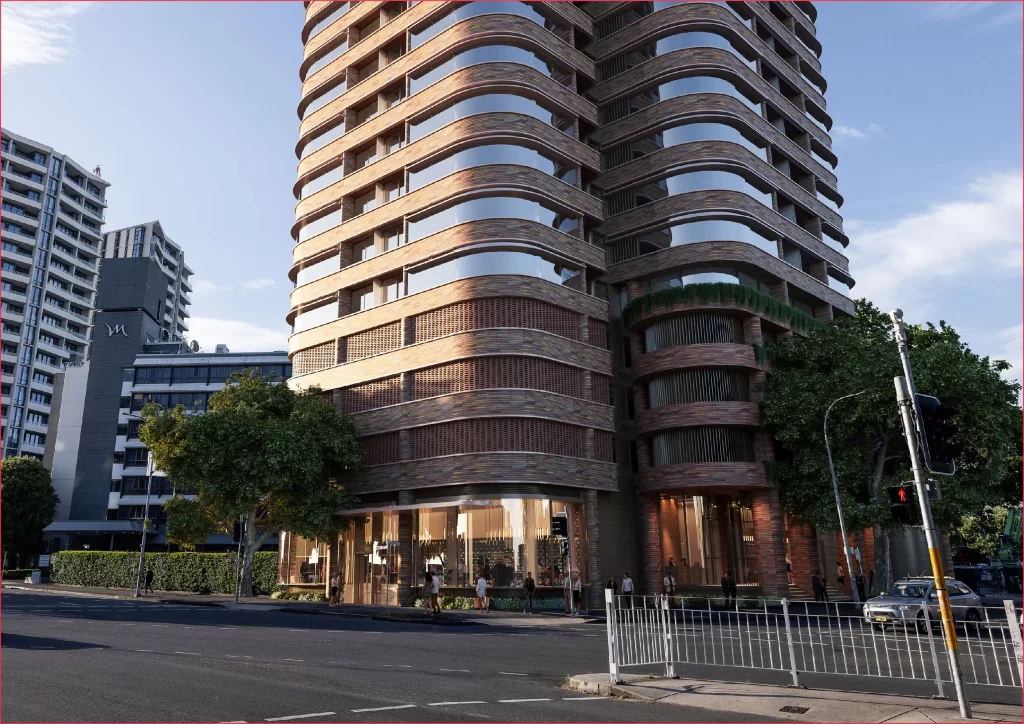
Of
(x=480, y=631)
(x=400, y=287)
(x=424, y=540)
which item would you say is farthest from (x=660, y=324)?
(x=480, y=631)

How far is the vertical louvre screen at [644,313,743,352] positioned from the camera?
40.1 m

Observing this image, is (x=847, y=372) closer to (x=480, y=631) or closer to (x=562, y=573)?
(x=562, y=573)

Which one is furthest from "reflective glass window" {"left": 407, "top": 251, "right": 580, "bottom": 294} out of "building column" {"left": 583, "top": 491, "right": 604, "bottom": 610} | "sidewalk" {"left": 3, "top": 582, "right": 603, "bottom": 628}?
"sidewalk" {"left": 3, "top": 582, "right": 603, "bottom": 628}

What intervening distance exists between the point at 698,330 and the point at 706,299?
5.48ft

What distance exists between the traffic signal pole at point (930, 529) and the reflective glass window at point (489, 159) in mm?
28936

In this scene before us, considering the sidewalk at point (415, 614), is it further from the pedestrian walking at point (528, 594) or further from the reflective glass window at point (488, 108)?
the reflective glass window at point (488, 108)

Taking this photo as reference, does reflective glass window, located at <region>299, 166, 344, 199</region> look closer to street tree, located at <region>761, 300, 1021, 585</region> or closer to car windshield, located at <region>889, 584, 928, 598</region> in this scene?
street tree, located at <region>761, 300, 1021, 585</region>

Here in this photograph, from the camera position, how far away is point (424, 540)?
36531mm

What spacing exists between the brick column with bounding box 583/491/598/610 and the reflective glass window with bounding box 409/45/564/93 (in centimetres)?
2234

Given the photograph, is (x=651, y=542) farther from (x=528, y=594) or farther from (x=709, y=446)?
(x=528, y=594)

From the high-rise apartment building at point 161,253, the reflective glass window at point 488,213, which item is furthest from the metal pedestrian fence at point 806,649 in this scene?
the high-rise apartment building at point 161,253

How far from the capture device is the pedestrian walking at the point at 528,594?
31.9 meters

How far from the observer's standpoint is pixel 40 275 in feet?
339

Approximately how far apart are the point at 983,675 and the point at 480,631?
14.4m
